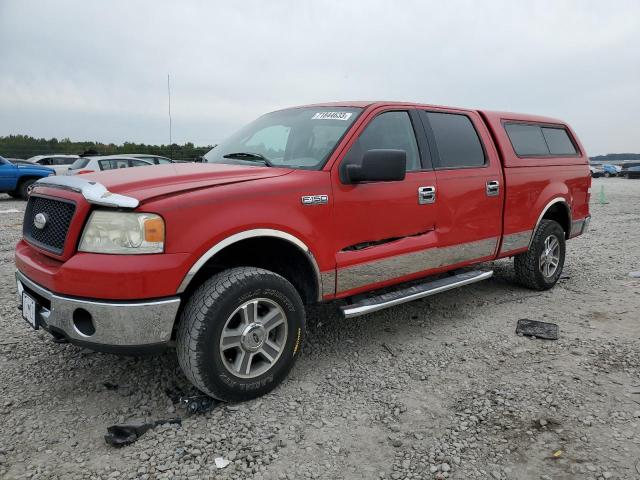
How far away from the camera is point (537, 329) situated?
4020mm

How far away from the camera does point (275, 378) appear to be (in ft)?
9.70

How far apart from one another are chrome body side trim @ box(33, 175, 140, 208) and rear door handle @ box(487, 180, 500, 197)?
3.03 m

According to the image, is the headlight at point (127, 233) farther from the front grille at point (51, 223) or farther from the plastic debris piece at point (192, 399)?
the plastic debris piece at point (192, 399)

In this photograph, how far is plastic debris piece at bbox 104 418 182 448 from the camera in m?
2.46

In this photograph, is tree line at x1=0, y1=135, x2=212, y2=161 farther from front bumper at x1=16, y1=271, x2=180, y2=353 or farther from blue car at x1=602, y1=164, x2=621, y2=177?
blue car at x1=602, y1=164, x2=621, y2=177

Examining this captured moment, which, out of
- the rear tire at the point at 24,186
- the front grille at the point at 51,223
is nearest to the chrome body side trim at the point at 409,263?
the front grille at the point at 51,223

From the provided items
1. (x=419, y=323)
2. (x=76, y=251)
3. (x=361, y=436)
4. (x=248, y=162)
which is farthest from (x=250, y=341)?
(x=419, y=323)

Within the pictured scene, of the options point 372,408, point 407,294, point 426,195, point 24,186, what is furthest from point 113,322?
point 24,186

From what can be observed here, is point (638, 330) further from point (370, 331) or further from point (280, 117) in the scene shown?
point (280, 117)

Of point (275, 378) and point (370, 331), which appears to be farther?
point (370, 331)

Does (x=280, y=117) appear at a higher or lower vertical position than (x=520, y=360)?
higher

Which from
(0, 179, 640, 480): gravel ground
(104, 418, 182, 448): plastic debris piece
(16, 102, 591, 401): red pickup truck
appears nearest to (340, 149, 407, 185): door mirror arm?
(16, 102, 591, 401): red pickup truck

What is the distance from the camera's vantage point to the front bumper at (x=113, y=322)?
244 centimetres

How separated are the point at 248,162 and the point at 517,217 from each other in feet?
8.79
